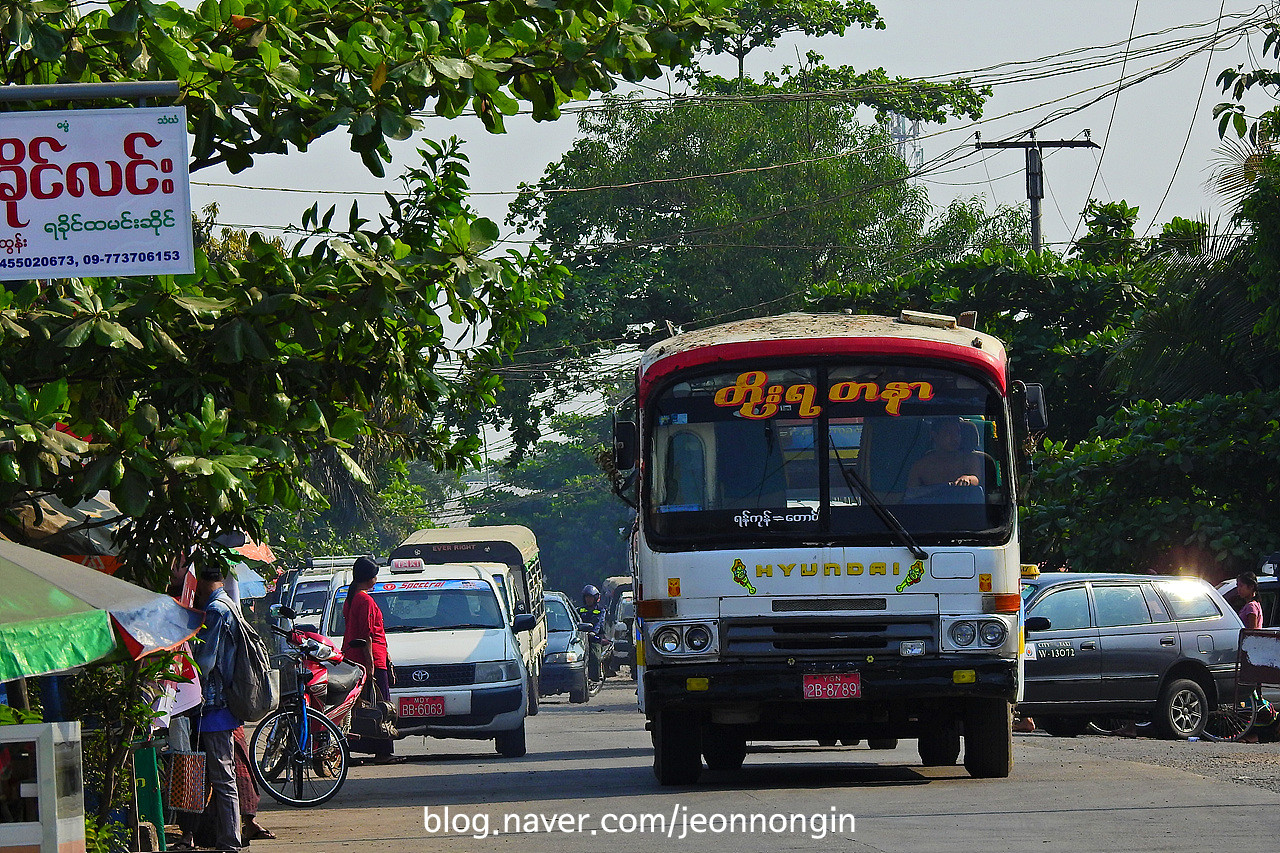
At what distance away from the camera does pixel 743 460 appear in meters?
12.3

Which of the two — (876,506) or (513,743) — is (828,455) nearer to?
(876,506)

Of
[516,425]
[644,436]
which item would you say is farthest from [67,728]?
[516,425]

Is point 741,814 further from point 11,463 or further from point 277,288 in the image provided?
point 11,463

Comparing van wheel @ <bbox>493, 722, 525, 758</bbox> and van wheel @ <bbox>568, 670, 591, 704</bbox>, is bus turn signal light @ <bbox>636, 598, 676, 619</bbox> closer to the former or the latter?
van wheel @ <bbox>493, 722, 525, 758</bbox>

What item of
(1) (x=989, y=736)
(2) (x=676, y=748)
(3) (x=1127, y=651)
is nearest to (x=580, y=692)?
(3) (x=1127, y=651)

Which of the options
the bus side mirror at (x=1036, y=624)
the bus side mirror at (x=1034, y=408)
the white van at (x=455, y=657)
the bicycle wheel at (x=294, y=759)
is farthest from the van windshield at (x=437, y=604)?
the bus side mirror at (x=1034, y=408)

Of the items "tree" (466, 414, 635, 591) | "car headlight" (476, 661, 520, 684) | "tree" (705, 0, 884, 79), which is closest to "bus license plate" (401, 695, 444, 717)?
"car headlight" (476, 661, 520, 684)

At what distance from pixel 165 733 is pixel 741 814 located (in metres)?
3.52

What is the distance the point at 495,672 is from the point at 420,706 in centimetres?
83

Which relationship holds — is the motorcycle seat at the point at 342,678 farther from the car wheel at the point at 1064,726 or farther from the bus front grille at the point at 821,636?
the car wheel at the point at 1064,726

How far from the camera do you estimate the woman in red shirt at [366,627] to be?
52.4 ft

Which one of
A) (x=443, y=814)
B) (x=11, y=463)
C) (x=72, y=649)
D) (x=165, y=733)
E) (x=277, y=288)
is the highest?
(x=277, y=288)

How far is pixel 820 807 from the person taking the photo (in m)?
11.1

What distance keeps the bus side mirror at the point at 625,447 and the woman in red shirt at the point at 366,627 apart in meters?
3.96
